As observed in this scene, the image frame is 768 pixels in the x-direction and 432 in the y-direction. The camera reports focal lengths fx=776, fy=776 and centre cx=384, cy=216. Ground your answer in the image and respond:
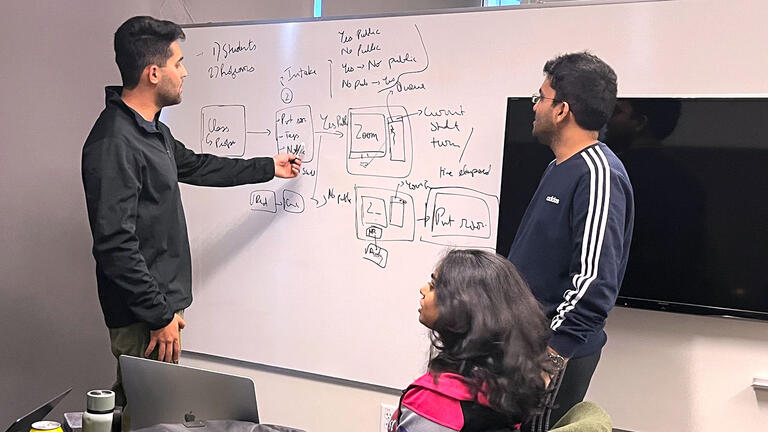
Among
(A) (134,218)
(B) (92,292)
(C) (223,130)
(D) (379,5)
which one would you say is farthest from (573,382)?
(D) (379,5)

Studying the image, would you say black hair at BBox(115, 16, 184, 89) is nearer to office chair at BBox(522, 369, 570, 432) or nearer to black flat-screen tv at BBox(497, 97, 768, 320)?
black flat-screen tv at BBox(497, 97, 768, 320)

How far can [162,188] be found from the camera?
2.40 m

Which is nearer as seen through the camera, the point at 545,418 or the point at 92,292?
the point at 545,418

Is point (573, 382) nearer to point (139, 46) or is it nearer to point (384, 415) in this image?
point (384, 415)

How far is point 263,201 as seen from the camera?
3047mm

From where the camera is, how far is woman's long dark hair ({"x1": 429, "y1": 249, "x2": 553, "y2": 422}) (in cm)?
150

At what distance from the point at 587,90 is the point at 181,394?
133cm

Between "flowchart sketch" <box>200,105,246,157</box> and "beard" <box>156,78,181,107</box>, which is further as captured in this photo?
"flowchart sketch" <box>200,105,246,157</box>

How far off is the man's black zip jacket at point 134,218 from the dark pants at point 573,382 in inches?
45.6

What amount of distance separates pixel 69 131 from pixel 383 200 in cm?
130

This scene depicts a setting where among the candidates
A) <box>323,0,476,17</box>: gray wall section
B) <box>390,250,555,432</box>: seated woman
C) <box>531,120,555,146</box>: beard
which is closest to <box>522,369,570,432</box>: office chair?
<box>390,250,555,432</box>: seated woman

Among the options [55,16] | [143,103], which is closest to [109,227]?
[143,103]

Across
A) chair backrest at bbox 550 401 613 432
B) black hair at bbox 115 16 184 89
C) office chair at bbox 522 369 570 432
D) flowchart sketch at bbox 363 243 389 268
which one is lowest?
office chair at bbox 522 369 570 432

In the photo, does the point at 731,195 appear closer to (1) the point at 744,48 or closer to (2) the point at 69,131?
(1) the point at 744,48
